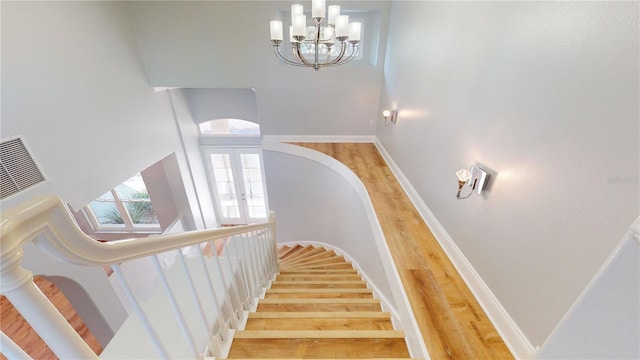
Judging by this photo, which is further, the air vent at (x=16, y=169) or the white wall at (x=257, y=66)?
the white wall at (x=257, y=66)

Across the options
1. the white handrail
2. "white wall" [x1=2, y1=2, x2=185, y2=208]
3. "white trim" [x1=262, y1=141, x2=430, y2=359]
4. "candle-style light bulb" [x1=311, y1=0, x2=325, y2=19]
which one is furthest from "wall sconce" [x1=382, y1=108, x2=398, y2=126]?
"white wall" [x1=2, y1=2, x2=185, y2=208]

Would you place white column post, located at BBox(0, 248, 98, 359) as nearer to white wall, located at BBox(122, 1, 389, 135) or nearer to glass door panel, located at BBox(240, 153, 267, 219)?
white wall, located at BBox(122, 1, 389, 135)

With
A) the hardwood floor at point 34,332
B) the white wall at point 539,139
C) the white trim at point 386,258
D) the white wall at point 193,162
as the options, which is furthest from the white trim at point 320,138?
the hardwood floor at point 34,332

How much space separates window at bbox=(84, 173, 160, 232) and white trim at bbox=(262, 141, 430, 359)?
381cm

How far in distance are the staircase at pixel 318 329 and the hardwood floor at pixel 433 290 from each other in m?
0.24

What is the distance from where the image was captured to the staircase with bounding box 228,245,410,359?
4.63ft

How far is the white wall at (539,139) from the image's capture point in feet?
3.07

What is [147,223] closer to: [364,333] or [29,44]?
[29,44]

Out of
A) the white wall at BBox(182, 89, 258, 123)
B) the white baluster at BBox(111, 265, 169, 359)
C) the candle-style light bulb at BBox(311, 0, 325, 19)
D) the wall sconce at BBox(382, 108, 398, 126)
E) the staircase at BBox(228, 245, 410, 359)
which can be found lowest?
the staircase at BBox(228, 245, 410, 359)

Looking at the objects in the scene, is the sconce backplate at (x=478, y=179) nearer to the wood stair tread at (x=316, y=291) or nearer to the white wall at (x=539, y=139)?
the white wall at (x=539, y=139)

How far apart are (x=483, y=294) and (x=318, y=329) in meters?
1.11

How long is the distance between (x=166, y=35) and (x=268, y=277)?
4.06m

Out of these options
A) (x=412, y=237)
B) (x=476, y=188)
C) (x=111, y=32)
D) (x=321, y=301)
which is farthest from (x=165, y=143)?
(x=476, y=188)

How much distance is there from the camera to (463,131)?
1.92 m
